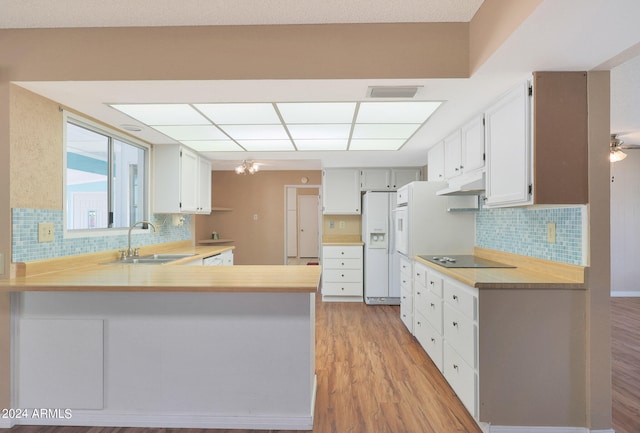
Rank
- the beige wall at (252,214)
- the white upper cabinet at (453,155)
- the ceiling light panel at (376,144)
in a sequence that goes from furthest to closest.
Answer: the beige wall at (252,214)
the ceiling light panel at (376,144)
the white upper cabinet at (453,155)

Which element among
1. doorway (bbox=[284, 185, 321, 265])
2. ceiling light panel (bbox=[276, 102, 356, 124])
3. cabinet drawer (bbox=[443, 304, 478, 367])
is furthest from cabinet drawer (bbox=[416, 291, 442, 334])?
doorway (bbox=[284, 185, 321, 265])

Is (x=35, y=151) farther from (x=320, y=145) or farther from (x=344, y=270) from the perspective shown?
(x=344, y=270)

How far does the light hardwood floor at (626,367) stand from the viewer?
209 centimetres

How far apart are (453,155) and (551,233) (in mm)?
1147

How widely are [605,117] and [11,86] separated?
3547 millimetres

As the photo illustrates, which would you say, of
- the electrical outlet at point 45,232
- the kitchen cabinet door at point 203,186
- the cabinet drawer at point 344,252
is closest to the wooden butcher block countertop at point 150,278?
the electrical outlet at point 45,232

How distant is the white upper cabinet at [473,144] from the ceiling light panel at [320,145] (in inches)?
47.7

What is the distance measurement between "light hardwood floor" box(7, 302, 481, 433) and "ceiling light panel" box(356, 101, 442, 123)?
2064 millimetres

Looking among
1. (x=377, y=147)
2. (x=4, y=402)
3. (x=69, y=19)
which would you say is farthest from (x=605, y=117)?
(x=4, y=402)

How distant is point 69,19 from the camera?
6.46 feet

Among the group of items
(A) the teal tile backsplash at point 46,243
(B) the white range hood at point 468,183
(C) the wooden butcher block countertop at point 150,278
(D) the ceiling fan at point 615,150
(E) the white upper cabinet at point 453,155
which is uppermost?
(D) the ceiling fan at point 615,150

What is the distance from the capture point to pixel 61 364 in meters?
2.02

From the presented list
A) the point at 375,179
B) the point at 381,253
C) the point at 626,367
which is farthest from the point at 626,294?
the point at 375,179

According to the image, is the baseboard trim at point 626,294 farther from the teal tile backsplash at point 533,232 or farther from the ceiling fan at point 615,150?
the teal tile backsplash at point 533,232
